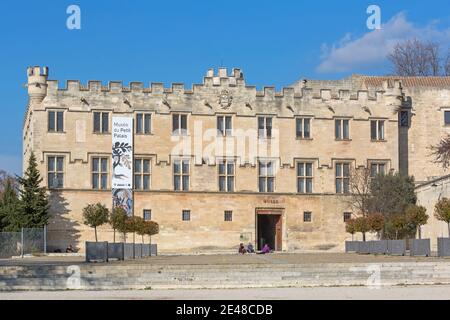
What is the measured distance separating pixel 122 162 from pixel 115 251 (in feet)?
56.7

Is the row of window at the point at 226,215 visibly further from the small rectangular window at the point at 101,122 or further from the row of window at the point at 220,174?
the small rectangular window at the point at 101,122

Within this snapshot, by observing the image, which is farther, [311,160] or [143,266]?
[311,160]

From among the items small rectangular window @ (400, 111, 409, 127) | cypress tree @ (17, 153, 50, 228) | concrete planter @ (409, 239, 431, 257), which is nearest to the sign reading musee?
cypress tree @ (17, 153, 50, 228)

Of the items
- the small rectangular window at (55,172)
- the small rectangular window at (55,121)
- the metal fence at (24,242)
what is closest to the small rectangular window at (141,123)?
the small rectangular window at (55,121)

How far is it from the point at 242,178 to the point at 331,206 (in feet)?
18.5

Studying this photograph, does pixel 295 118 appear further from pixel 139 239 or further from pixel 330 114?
pixel 139 239

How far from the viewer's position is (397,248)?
3975 centimetres

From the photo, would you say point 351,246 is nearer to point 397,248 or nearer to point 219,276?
point 397,248

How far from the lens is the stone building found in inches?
2072

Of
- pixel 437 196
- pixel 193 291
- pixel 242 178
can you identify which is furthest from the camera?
pixel 242 178

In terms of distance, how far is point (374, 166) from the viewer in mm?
56656

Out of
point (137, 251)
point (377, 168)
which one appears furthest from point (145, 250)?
point (377, 168)

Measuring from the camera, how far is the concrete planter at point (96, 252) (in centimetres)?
3431

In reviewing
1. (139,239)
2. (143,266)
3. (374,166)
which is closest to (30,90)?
(139,239)
